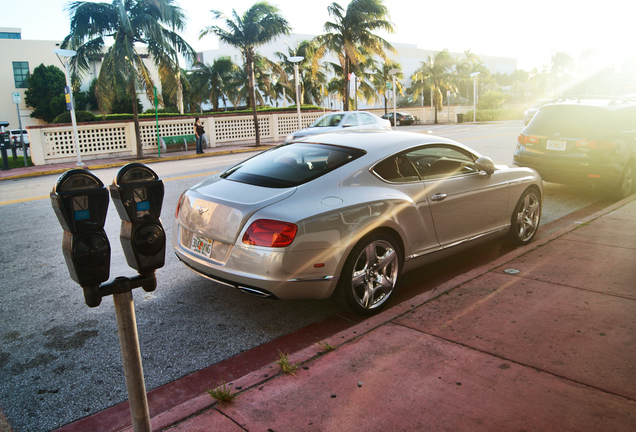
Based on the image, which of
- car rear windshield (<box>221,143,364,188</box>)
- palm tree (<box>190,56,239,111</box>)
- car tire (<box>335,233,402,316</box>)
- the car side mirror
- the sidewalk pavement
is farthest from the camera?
palm tree (<box>190,56,239,111</box>)

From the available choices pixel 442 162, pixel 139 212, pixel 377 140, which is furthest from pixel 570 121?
pixel 139 212

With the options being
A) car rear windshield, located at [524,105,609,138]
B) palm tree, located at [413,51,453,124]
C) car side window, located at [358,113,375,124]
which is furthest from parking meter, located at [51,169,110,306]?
palm tree, located at [413,51,453,124]

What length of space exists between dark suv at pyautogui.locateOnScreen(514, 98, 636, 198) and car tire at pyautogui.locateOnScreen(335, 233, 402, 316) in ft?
18.1

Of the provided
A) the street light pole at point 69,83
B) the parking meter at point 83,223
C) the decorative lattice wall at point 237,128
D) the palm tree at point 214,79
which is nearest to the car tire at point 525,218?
the parking meter at point 83,223

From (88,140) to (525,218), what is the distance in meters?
19.9

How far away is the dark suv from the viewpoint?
8.31m

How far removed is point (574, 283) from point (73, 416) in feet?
13.4

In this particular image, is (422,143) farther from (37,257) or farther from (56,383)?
(37,257)

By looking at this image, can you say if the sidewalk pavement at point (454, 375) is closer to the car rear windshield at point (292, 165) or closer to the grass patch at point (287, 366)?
the grass patch at point (287, 366)

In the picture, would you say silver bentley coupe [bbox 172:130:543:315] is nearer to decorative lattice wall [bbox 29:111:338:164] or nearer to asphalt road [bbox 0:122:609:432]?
asphalt road [bbox 0:122:609:432]

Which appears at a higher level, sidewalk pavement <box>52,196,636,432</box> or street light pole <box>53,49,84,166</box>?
street light pole <box>53,49,84,166</box>

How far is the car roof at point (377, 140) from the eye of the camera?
4.64 m

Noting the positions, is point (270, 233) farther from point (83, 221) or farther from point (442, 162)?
point (442, 162)

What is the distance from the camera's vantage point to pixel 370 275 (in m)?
4.17
